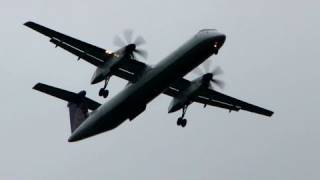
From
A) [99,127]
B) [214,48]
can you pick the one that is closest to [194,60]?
[214,48]

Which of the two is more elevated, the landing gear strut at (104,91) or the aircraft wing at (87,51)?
the aircraft wing at (87,51)

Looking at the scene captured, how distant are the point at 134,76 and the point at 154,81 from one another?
188 centimetres

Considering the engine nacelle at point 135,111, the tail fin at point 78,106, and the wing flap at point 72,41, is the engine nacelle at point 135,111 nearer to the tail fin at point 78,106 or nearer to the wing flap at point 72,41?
the wing flap at point 72,41

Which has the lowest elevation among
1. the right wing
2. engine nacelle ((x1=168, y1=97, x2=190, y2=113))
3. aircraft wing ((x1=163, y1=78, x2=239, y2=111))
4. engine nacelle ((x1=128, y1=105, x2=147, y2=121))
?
engine nacelle ((x1=128, y1=105, x2=147, y2=121))

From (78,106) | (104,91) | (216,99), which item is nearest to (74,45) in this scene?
(104,91)

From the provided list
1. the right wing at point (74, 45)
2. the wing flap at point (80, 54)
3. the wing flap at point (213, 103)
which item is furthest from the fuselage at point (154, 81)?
the wing flap at point (213, 103)

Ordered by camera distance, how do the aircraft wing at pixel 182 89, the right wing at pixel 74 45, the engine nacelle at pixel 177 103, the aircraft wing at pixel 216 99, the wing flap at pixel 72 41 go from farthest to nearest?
the aircraft wing at pixel 216 99 < the engine nacelle at pixel 177 103 < the aircraft wing at pixel 182 89 < the right wing at pixel 74 45 < the wing flap at pixel 72 41

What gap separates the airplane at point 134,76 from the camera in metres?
47.8

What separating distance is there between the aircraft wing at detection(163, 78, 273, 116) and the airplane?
0.12m

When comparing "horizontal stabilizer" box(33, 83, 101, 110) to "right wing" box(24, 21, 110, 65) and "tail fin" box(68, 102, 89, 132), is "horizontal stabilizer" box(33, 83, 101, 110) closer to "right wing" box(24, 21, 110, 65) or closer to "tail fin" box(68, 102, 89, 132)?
"tail fin" box(68, 102, 89, 132)

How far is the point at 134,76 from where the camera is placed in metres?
49.6

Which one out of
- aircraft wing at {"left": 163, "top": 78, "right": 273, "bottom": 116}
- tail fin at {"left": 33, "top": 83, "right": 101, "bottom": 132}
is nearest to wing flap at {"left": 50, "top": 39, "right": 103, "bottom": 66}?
tail fin at {"left": 33, "top": 83, "right": 101, "bottom": 132}

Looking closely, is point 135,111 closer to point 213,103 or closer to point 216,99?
point 216,99

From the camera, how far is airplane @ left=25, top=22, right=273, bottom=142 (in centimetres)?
4778
